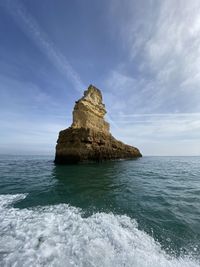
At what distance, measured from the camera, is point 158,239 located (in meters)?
4.78

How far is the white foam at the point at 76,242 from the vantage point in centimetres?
371

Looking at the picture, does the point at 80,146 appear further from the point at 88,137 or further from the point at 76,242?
the point at 76,242

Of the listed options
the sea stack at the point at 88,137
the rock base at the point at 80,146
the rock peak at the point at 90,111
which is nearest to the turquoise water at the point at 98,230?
the rock base at the point at 80,146

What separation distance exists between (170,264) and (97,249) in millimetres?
1691

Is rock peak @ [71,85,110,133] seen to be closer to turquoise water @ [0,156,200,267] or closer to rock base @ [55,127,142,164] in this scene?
rock base @ [55,127,142,164]

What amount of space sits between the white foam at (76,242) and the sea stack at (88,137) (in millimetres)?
20595

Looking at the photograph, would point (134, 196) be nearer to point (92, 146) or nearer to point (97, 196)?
point (97, 196)

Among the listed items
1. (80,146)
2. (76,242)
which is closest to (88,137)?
(80,146)

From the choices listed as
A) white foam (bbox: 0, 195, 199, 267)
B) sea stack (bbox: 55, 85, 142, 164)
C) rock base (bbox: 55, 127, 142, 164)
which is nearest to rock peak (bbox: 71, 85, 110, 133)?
sea stack (bbox: 55, 85, 142, 164)

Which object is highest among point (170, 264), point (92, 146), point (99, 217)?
point (92, 146)

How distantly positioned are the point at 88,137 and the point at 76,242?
22447mm

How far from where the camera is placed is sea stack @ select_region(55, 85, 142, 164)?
88.2 feet

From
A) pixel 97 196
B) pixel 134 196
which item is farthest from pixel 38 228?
pixel 134 196

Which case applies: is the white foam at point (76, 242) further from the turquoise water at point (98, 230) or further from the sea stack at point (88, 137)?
the sea stack at point (88, 137)
